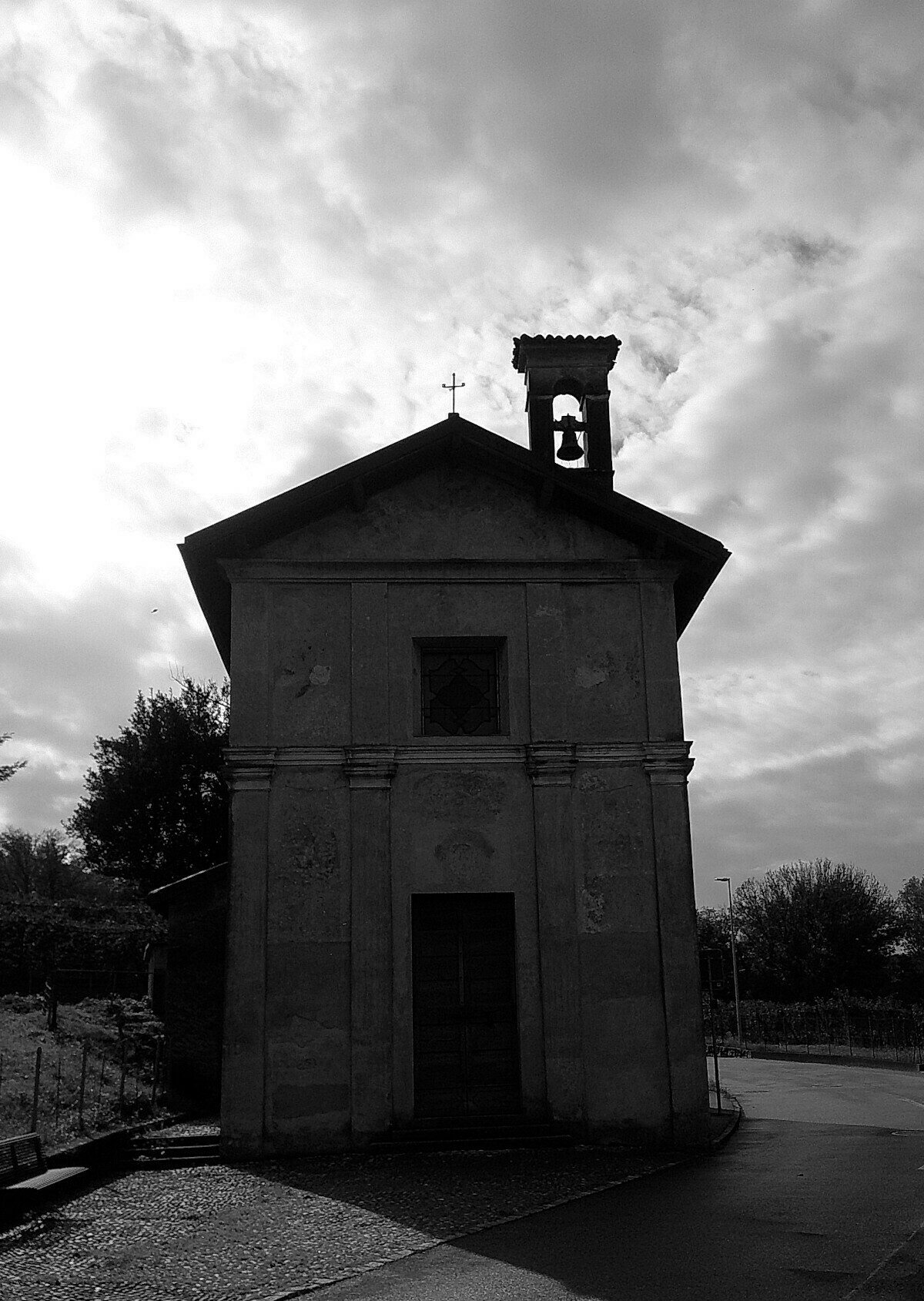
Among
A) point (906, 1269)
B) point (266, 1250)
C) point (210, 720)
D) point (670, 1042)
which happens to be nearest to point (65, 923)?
point (210, 720)

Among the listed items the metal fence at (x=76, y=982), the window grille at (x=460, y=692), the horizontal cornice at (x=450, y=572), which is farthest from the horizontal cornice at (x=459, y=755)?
the metal fence at (x=76, y=982)

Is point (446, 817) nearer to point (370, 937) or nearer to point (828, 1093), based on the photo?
point (370, 937)

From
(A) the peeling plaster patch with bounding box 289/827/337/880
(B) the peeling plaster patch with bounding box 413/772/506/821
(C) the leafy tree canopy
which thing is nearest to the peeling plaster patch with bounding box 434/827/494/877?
(B) the peeling plaster patch with bounding box 413/772/506/821

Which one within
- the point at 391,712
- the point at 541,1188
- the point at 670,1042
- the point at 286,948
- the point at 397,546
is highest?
the point at 397,546

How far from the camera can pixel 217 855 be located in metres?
36.0

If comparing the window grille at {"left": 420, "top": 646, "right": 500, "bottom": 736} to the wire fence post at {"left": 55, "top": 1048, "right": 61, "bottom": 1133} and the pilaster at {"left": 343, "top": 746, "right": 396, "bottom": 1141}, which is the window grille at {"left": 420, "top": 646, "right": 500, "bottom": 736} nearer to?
the pilaster at {"left": 343, "top": 746, "right": 396, "bottom": 1141}

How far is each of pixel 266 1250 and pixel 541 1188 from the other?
3.07m

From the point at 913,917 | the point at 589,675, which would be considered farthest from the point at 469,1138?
the point at 913,917

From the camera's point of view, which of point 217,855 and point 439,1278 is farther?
point 217,855

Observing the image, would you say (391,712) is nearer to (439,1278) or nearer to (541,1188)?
(541,1188)

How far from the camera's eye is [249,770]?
1373cm

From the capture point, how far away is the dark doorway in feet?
43.1

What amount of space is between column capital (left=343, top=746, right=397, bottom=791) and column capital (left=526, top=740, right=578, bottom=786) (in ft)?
5.52

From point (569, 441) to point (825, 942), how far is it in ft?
151
